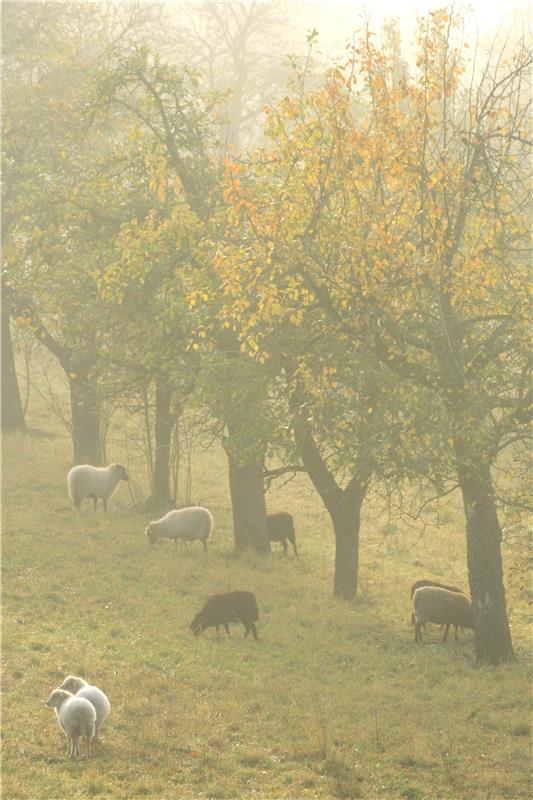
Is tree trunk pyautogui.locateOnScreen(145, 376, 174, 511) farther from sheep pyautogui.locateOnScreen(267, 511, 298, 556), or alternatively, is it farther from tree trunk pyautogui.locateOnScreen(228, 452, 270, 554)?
sheep pyautogui.locateOnScreen(267, 511, 298, 556)

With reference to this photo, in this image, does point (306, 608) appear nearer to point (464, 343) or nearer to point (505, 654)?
point (505, 654)

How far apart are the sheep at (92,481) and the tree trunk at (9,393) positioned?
8709 mm

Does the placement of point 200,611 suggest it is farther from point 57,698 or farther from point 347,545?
point 57,698

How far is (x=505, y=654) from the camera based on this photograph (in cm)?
1647

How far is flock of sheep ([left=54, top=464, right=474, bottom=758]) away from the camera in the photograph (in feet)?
39.2

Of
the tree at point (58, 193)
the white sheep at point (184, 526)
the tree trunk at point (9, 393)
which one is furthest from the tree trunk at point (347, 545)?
the tree trunk at point (9, 393)

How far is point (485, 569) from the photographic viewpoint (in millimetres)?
16094

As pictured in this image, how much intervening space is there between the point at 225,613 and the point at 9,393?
18.3 meters

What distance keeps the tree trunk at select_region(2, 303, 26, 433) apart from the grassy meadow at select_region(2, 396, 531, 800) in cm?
868

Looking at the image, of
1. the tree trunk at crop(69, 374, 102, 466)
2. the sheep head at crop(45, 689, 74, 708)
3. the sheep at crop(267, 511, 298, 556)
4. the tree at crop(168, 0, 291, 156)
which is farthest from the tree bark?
the tree at crop(168, 0, 291, 156)

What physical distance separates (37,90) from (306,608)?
18.5 meters

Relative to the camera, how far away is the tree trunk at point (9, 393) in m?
33.7

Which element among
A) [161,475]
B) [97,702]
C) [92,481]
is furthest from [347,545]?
[97,702]

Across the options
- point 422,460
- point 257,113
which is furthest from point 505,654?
point 257,113
